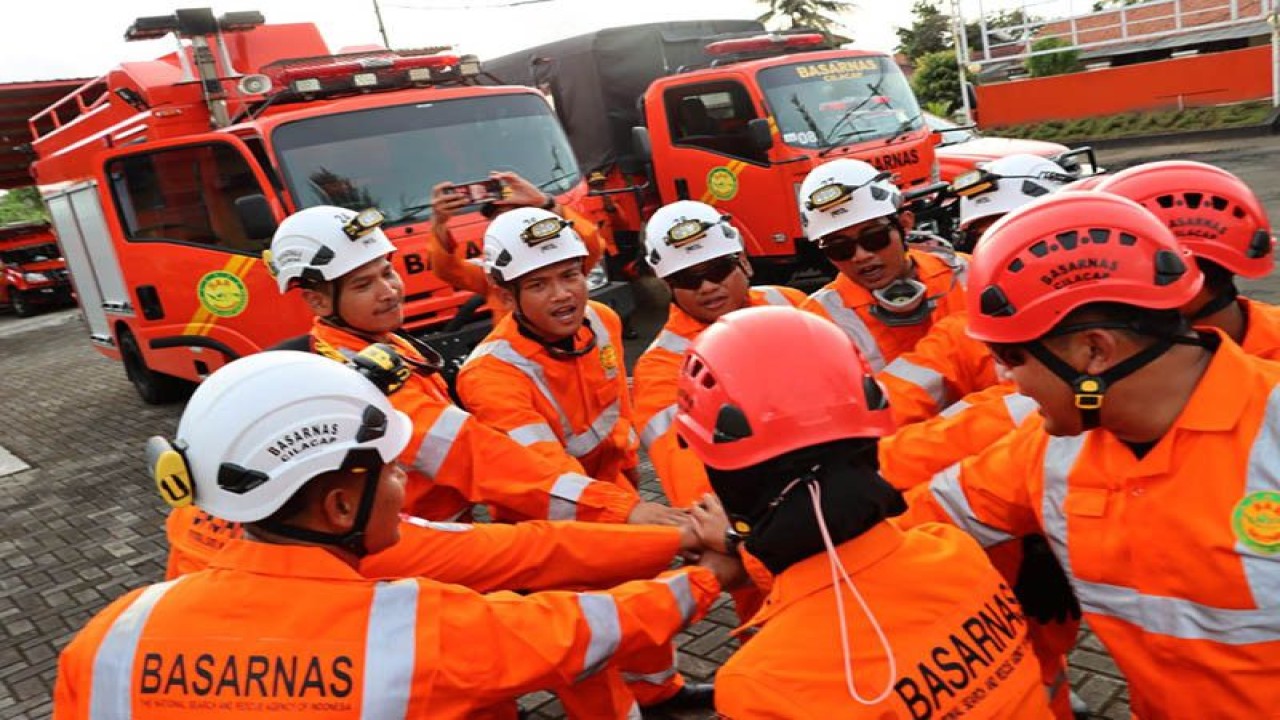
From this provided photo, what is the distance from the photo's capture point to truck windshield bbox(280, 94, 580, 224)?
693cm

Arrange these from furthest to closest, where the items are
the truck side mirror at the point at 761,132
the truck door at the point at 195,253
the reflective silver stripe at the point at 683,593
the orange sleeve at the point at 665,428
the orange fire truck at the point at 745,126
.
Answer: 1. the orange fire truck at the point at 745,126
2. the truck side mirror at the point at 761,132
3. the truck door at the point at 195,253
4. the orange sleeve at the point at 665,428
5. the reflective silver stripe at the point at 683,593

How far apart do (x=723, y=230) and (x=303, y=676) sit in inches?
91.4

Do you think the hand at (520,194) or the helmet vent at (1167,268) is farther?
the hand at (520,194)

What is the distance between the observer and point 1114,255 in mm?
1590

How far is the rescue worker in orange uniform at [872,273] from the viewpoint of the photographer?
340 cm

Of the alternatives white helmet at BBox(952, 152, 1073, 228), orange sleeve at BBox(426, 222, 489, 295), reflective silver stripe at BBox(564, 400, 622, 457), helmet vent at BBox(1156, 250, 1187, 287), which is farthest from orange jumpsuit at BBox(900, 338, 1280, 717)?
orange sleeve at BBox(426, 222, 489, 295)

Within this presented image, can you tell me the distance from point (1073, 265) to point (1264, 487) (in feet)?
1.64

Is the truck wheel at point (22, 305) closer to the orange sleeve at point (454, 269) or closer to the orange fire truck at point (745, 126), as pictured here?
the orange fire truck at point (745, 126)

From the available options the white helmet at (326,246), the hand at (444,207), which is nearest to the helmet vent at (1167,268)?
the white helmet at (326,246)

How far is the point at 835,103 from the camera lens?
9.69m

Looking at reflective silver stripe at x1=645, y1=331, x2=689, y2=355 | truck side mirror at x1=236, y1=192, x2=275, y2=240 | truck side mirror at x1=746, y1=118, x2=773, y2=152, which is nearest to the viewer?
reflective silver stripe at x1=645, y1=331, x2=689, y2=355

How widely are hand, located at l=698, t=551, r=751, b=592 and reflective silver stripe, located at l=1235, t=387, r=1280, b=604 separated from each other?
45.5 inches

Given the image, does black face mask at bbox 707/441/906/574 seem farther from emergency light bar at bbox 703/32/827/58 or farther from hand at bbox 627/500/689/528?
emergency light bar at bbox 703/32/827/58

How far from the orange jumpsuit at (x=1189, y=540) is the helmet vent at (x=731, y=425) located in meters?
0.72
